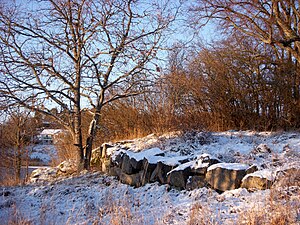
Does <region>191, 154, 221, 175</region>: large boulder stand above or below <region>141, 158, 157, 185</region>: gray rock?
above

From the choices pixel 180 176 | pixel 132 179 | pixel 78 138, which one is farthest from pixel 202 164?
pixel 78 138

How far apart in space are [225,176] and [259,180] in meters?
0.54

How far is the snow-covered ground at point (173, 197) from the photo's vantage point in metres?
3.57

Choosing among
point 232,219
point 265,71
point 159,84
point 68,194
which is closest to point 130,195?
point 68,194

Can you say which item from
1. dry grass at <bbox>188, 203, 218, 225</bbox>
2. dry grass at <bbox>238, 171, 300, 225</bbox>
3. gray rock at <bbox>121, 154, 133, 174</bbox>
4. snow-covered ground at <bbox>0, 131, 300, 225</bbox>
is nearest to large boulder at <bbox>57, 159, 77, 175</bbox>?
snow-covered ground at <bbox>0, 131, 300, 225</bbox>

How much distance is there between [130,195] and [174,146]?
7.27ft

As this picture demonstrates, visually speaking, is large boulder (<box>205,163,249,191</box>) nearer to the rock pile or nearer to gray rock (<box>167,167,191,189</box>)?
the rock pile

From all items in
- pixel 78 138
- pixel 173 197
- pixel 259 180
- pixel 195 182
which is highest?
pixel 78 138

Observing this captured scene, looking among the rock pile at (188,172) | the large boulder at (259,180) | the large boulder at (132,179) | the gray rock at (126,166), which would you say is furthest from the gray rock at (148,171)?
the large boulder at (259,180)

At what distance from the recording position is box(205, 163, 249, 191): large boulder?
4364 millimetres

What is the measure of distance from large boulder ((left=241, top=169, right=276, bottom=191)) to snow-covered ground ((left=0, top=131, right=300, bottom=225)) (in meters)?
0.12

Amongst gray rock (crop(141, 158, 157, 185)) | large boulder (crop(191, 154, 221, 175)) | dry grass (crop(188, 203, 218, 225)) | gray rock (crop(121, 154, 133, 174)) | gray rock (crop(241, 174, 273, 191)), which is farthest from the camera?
gray rock (crop(121, 154, 133, 174))

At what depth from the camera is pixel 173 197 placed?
4.75m

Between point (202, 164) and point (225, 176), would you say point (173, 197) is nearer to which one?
point (202, 164)
